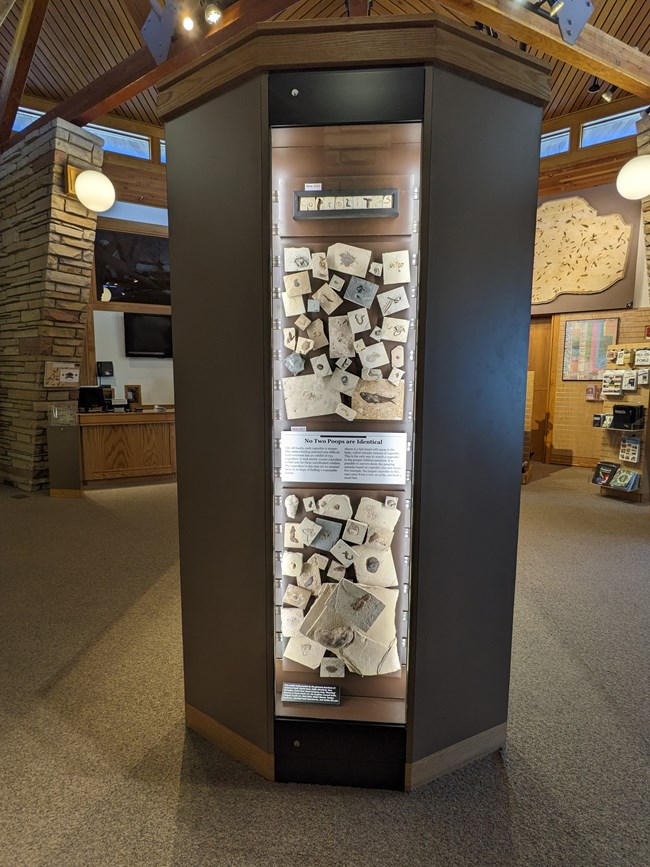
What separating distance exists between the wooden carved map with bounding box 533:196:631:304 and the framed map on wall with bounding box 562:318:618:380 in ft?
1.55

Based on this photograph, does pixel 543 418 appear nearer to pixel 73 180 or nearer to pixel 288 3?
pixel 288 3

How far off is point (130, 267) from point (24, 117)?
2.16 meters

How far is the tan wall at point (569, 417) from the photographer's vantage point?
6.87m

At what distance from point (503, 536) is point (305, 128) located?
1415mm

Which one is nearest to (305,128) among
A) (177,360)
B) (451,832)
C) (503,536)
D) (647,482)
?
(177,360)

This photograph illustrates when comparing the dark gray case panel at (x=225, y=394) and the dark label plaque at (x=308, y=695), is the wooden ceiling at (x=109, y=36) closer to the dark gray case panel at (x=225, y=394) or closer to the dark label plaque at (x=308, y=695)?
the dark gray case panel at (x=225, y=394)

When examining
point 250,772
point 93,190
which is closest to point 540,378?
point 93,190

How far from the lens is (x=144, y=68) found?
4633 mm

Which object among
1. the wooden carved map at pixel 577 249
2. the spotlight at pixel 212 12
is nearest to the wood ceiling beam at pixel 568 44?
the spotlight at pixel 212 12

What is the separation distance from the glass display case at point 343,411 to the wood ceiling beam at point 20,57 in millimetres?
5254

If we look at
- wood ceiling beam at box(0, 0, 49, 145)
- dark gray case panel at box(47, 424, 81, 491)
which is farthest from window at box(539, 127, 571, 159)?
dark gray case panel at box(47, 424, 81, 491)

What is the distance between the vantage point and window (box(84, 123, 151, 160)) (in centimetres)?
682

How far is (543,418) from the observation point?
7.40 m

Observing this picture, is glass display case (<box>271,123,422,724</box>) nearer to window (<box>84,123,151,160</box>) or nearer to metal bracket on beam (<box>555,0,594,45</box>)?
metal bracket on beam (<box>555,0,594,45</box>)
